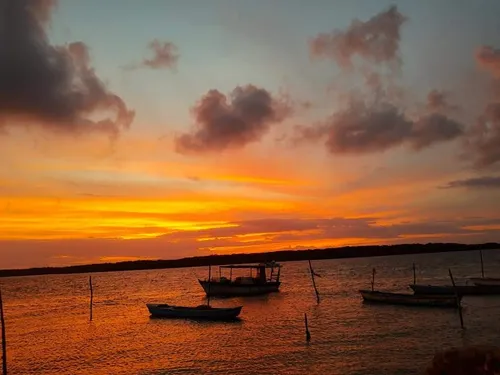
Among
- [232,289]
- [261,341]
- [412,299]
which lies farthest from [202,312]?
A: [232,289]

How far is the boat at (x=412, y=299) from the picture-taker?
5947 centimetres

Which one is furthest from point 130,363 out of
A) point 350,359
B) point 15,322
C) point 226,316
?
point 15,322

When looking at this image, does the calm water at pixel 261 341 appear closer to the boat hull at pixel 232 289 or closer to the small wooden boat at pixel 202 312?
the small wooden boat at pixel 202 312

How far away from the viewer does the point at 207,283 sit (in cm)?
8869

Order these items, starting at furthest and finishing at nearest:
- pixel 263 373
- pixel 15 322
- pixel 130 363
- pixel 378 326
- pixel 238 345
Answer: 1. pixel 15 322
2. pixel 378 326
3. pixel 238 345
4. pixel 130 363
5. pixel 263 373

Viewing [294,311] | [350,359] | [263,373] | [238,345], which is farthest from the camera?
[294,311]

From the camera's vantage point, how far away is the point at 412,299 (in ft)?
205

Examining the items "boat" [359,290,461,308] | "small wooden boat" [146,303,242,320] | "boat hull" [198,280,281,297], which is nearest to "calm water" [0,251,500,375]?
"small wooden boat" [146,303,242,320]

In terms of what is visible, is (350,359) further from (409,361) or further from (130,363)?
(130,363)

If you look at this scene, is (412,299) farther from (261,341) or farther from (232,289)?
(232,289)

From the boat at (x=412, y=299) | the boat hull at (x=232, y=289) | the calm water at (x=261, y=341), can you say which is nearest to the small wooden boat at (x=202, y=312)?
the calm water at (x=261, y=341)

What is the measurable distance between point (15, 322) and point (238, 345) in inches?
1728

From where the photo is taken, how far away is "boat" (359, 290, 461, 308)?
5947cm

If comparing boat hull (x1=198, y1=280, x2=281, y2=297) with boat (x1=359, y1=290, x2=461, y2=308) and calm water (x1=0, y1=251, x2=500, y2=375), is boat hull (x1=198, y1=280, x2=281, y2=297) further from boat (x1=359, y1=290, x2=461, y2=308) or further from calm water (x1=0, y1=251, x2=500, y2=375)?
boat (x1=359, y1=290, x2=461, y2=308)
